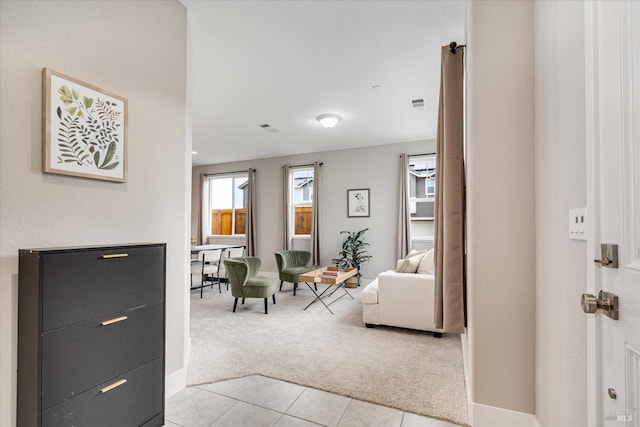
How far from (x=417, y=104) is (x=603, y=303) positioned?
3623 millimetres

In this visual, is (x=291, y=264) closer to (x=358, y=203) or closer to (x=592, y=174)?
(x=358, y=203)

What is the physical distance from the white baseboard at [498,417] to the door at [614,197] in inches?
33.3

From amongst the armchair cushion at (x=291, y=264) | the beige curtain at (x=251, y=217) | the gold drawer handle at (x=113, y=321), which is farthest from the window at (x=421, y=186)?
the gold drawer handle at (x=113, y=321)

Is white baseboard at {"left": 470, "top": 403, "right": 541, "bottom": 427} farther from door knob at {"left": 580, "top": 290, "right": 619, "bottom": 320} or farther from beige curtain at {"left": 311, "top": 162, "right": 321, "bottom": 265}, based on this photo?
beige curtain at {"left": 311, "top": 162, "right": 321, "bottom": 265}

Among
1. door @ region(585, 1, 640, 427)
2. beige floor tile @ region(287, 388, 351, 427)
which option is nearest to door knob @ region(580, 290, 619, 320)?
door @ region(585, 1, 640, 427)

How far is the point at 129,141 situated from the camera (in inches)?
73.4

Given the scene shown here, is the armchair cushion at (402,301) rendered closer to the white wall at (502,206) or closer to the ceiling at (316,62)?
the white wall at (502,206)

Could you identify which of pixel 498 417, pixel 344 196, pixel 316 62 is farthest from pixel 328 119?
pixel 498 417

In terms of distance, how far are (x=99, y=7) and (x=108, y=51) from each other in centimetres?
23

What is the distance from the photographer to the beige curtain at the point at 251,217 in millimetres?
6996

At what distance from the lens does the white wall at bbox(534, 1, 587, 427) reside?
3.65ft

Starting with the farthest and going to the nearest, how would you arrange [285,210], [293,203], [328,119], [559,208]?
[293,203]
[285,210]
[328,119]
[559,208]

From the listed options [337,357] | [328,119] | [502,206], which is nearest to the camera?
[502,206]

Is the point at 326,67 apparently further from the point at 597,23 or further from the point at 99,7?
the point at 597,23
